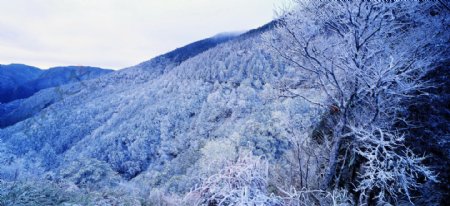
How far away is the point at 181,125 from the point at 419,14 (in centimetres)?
4201

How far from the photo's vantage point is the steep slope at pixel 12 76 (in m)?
94.6

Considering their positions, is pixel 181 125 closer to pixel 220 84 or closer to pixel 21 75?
pixel 220 84

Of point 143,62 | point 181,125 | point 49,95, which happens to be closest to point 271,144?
point 181,125

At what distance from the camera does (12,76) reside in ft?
377

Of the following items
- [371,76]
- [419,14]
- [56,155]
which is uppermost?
[419,14]

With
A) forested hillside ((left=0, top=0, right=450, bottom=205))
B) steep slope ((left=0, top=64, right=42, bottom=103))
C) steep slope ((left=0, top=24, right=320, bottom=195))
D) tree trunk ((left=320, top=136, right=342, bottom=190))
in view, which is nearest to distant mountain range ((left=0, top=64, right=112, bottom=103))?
steep slope ((left=0, top=64, right=42, bottom=103))

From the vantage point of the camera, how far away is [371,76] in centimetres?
423

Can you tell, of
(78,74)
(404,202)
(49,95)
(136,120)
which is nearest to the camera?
(404,202)

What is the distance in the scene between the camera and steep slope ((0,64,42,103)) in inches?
3725

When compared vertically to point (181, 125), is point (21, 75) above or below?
above

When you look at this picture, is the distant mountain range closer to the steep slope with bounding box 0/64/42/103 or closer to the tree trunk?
the steep slope with bounding box 0/64/42/103

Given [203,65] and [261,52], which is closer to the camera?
[261,52]

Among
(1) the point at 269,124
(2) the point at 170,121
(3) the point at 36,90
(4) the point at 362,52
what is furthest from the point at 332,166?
(3) the point at 36,90

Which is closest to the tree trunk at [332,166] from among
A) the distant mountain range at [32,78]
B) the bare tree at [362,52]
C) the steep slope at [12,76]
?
the bare tree at [362,52]
